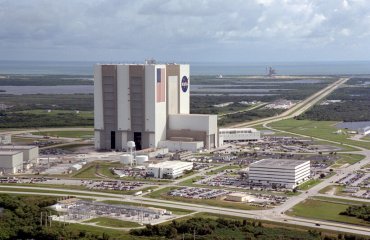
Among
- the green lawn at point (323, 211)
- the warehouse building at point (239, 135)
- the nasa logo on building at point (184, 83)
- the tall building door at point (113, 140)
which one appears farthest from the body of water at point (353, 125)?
the green lawn at point (323, 211)

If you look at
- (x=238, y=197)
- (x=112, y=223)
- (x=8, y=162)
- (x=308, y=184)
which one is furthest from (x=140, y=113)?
(x=112, y=223)

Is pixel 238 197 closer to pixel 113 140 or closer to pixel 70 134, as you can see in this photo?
pixel 113 140

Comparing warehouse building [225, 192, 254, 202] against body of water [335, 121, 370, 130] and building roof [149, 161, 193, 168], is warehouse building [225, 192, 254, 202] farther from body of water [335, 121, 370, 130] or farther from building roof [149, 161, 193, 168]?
body of water [335, 121, 370, 130]

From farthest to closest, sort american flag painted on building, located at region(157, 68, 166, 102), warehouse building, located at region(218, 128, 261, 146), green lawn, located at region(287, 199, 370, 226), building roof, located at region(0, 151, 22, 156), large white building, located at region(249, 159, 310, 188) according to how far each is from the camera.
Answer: warehouse building, located at region(218, 128, 261, 146) < american flag painted on building, located at region(157, 68, 166, 102) < building roof, located at region(0, 151, 22, 156) < large white building, located at region(249, 159, 310, 188) < green lawn, located at region(287, 199, 370, 226)

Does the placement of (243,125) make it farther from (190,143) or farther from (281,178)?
(281,178)

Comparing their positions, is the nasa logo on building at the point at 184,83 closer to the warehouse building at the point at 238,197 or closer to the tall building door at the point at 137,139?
the tall building door at the point at 137,139

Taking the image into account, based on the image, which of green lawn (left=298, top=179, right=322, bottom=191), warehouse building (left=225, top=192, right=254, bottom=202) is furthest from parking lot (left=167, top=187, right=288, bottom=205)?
green lawn (left=298, top=179, right=322, bottom=191)

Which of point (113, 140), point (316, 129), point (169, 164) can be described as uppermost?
point (113, 140)
